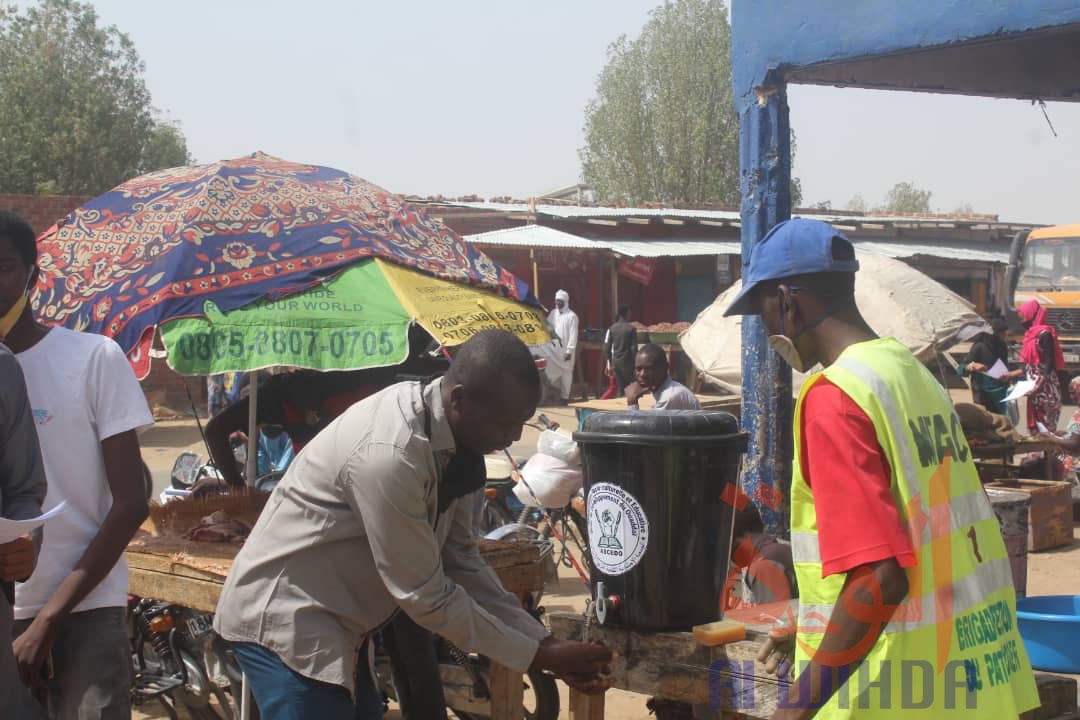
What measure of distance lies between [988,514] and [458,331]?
3275 millimetres

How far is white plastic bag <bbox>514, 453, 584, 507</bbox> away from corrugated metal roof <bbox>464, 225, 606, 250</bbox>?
36.8ft

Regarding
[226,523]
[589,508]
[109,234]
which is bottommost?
[226,523]

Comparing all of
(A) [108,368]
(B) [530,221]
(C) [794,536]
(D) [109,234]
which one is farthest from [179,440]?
(C) [794,536]

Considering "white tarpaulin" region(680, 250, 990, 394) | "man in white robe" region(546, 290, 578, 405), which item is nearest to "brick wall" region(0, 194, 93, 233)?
"man in white robe" region(546, 290, 578, 405)

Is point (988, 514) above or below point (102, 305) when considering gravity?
below

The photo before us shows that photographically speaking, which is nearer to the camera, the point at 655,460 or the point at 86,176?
the point at 655,460

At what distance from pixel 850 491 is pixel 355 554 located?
123cm

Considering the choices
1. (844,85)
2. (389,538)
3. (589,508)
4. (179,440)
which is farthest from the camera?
(179,440)

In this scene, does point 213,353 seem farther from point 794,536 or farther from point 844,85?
point 844,85

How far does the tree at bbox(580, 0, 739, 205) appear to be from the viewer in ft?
137

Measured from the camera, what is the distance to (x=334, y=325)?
202 inches

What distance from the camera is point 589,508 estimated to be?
341 centimetres

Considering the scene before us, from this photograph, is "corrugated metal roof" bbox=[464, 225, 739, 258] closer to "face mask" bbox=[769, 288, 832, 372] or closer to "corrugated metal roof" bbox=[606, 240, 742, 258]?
"corrugated metal roof" bbox=[606, 240, 742, 258]

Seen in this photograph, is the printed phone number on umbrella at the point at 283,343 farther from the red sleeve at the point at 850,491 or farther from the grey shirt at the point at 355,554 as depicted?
the red sleeve at the point at 850,491
